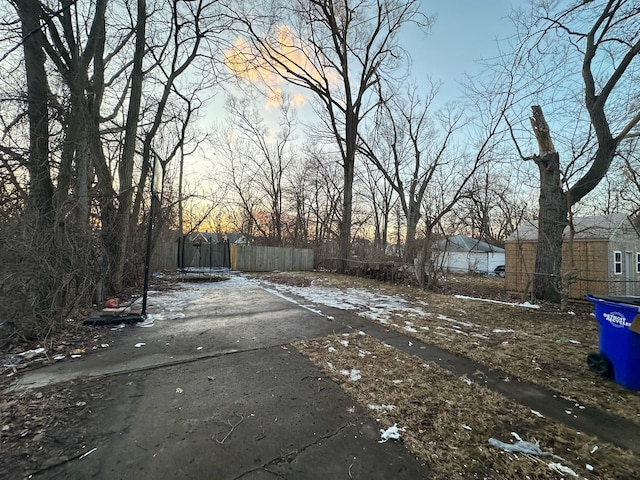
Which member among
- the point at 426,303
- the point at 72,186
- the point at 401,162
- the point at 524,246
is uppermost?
the point at 401,162

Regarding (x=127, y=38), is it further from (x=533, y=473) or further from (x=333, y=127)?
(x=533, y=473)

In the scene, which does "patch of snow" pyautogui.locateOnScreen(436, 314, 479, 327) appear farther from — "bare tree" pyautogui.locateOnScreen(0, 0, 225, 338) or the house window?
the house window

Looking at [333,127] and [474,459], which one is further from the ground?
[333,127]

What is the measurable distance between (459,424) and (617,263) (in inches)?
506

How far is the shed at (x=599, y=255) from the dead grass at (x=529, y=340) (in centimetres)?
380

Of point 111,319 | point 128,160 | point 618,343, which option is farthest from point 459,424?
point 128,160

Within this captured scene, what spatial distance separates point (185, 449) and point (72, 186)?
5730 mm

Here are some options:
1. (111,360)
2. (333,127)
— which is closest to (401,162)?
(333,127)

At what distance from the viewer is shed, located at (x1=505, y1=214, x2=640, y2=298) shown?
32.3 ft

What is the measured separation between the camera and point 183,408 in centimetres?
230

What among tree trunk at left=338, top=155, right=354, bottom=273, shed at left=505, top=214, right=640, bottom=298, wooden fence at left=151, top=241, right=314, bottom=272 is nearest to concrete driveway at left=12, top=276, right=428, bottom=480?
shed at left=505, top=214, right=640, bottom=298

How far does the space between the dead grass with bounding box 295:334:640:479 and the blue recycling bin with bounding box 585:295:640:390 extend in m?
1.36

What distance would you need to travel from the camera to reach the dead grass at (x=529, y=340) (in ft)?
8.95

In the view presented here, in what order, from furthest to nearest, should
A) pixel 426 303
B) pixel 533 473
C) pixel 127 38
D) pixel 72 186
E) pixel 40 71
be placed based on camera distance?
pixel 127 38
pixel 426 303
pixel 72 186
pixel 40 71
pixel 533 473
